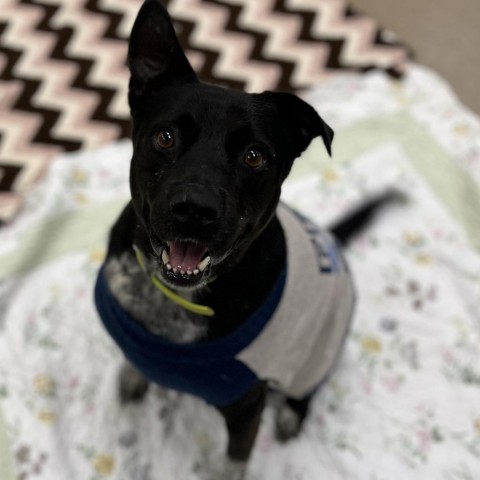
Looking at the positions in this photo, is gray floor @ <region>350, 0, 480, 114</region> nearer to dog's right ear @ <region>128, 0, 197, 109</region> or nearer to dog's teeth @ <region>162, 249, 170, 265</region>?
dog's right ear @ <region>128, 0, 197, 109</region>

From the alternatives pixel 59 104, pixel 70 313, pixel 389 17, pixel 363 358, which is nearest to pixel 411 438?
pixel 363 358

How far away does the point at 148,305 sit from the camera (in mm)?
1577

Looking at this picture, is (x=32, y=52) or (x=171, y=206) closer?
(x=171, y=206)

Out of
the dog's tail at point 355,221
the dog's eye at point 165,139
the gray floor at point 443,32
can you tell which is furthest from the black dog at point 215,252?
the gray floor at point 443,32

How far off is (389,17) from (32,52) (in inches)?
70.6

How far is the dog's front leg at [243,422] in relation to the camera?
1632 millimetres

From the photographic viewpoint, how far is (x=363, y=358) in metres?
2.21

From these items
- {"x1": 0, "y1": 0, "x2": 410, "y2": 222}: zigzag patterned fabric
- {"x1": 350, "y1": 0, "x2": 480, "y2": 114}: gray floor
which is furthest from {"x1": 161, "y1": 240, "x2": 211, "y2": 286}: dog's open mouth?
{"x1": 350, "y1": 0, "x2": 480, "y2": 114}: gray floor

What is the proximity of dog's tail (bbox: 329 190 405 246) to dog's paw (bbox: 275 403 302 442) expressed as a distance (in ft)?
2.12

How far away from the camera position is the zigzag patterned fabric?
281 cm

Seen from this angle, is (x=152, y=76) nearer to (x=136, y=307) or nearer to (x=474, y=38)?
(x=136, y=307)

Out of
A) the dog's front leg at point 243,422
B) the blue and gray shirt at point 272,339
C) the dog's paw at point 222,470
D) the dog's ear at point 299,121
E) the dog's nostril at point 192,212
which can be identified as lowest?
the dog's paw at point 222,470

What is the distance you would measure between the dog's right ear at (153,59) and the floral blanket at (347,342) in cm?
101

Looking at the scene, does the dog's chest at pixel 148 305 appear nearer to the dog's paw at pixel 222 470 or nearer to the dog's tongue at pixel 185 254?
the dog's tongue at pixel 185 254
